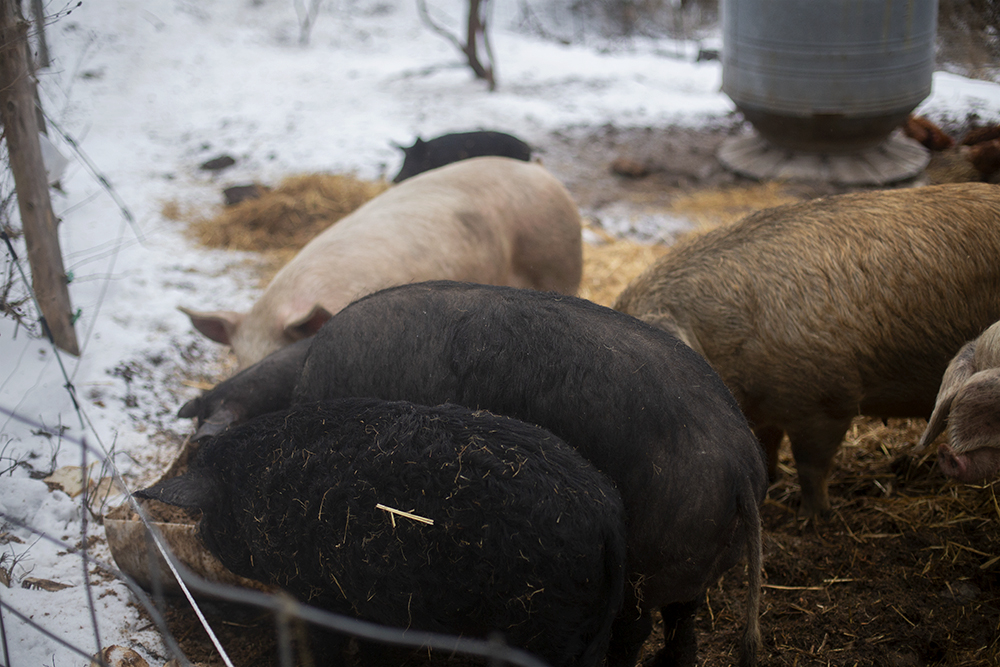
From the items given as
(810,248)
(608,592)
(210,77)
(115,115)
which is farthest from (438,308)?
(210,77)

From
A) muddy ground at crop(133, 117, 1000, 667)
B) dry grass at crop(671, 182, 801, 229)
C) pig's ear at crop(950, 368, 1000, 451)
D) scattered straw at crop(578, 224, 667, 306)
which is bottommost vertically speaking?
muddy ground at crop(133, 117, 1000, 667)

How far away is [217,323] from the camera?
423cm

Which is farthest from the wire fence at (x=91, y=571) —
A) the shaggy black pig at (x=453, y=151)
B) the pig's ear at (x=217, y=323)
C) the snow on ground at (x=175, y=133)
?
the shaggy black pig at (x=453, y=151)

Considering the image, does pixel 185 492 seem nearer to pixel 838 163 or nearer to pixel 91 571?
pixel 91 571

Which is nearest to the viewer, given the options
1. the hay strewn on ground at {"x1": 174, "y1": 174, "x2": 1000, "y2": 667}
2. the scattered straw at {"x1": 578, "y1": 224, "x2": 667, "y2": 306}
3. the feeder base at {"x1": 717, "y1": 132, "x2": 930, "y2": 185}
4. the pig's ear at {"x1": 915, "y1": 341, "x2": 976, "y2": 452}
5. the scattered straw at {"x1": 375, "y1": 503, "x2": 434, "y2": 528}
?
the scattered straw at {"x1": 375, "y1": 503, "x2": 434, "y2": 528}

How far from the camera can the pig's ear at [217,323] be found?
4145 mm

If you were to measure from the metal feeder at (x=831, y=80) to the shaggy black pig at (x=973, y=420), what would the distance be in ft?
16.4

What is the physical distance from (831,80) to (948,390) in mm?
5172

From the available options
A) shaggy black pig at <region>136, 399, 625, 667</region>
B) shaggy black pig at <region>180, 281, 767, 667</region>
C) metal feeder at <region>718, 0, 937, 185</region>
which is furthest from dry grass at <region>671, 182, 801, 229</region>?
shaggy black pig at <region>136, 399, 625, 667</region>

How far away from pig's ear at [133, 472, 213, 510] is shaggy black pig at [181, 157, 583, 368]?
115 centimetres

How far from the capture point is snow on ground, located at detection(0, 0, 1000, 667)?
3.37 m

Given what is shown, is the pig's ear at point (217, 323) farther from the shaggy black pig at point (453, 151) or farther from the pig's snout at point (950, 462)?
the pig's snout at point (950, 462)

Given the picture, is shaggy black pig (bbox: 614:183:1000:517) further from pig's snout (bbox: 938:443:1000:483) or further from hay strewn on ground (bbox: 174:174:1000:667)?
pig's snout (bbox: 938:443:1000:483)

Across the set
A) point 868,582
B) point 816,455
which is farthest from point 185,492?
point 868,582
